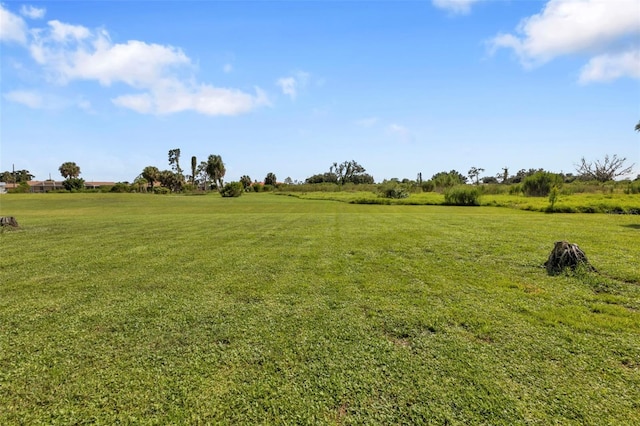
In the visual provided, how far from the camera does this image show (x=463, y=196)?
32656 mm

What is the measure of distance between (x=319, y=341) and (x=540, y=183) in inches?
1612

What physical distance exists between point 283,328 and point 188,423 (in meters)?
1.70

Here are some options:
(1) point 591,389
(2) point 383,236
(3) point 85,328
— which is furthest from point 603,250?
(3) point 85,328

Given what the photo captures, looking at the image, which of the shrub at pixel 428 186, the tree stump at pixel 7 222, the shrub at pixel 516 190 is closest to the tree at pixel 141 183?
the shrub at pixel 428 186

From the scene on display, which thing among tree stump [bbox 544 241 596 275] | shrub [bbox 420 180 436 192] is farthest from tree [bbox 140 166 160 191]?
tree stump [bbox 544 241 596 275]

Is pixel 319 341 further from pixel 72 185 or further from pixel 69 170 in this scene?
pixel 69 170

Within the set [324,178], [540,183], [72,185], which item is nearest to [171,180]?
[72,185]

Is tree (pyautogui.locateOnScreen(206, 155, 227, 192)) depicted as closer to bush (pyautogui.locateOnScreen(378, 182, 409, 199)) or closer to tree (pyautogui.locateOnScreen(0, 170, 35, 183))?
bush (pyautogui.locateOnScreen(378, 182, 409, 199))

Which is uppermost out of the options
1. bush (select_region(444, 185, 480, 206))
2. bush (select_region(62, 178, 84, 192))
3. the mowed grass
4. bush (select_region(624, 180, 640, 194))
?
bush (select_region(62, 178, 84, 192))

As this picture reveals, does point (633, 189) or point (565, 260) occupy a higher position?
point (633, 189)

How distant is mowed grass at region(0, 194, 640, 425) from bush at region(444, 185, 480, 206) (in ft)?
85.9

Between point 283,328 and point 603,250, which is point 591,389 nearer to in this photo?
point 283,328

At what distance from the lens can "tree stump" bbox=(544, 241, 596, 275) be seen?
6273mm

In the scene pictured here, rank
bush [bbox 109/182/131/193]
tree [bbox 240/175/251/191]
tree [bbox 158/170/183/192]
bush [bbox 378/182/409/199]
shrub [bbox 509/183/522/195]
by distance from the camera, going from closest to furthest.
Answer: shrub [bbox 509/183/522/195], bush [bbox 378/182/409/199], bush [bbox 109/182/131/193], tree [bbox 158/170/183/192], tree [bbox 240/175/251/191]
